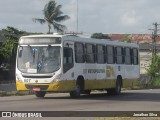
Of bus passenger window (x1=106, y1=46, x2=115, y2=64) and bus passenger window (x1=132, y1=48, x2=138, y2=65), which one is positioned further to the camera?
bus passenger window (x1=132, y1=48, x2=138, y2=65)

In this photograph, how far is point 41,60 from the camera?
2597cm

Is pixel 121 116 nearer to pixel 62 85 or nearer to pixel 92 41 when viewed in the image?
pixel 62 85

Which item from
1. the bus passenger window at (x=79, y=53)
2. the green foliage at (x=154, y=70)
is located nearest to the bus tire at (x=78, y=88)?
the bus passenger window at (x=79, y=53)

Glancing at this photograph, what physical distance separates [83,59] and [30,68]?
3.28m

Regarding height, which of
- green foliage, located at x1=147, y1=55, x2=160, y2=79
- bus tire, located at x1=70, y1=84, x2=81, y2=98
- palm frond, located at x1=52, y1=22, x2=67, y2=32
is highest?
palm frond, located at x1=52, y1=22, x2=67, y2=32

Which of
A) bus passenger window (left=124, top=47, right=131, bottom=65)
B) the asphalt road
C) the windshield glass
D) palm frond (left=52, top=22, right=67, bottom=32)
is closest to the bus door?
the windshield glass

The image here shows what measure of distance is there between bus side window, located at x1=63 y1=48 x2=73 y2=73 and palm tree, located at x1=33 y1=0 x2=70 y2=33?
5347 cm

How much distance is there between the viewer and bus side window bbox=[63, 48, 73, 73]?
26206mm

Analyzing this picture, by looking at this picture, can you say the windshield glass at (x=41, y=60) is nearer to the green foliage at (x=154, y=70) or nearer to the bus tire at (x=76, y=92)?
the bus tire at (x=76, y=92)

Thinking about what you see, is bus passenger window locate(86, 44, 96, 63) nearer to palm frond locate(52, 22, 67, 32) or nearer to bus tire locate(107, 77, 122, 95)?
bus tire locate(107, 77, 122, 95)

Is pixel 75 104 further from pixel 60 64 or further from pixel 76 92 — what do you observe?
pixel 76 92

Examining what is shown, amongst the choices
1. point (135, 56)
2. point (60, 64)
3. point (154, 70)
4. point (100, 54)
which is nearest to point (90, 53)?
point (100, 54)

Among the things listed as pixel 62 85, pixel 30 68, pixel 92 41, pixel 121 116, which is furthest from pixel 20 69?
pixel 121 116

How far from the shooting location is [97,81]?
97.9ft
